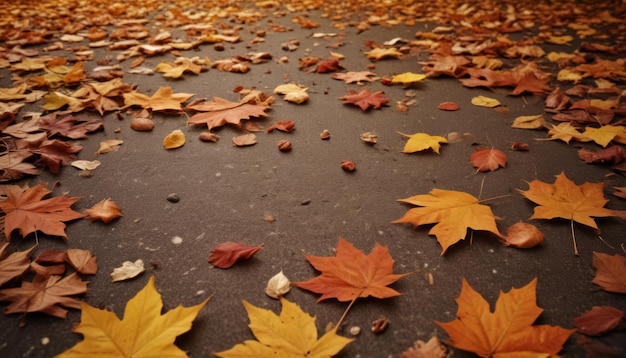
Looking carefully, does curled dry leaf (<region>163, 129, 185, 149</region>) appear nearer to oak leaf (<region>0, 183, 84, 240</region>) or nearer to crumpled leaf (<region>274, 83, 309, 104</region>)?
oak leaf (<region>0, 183, 84, 240</region>)

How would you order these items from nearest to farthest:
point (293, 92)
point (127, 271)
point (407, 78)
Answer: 1. point (127, 271)
2. point (293, 92)
3. point (407, 78)

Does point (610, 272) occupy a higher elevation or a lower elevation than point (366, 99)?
lower

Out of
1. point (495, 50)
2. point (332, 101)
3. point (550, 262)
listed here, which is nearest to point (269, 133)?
point (332, 101)

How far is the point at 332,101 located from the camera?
218 cm

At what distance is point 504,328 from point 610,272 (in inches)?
18.5

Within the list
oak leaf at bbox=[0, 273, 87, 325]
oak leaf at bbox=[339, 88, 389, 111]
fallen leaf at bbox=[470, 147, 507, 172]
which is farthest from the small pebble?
fallen leaf at bbox=[470, 147, 507, 172]

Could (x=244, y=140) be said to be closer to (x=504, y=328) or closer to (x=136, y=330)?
(x=136, y=330)

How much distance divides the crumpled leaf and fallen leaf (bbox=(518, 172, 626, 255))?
1.31m

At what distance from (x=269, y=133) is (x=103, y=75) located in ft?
4.73

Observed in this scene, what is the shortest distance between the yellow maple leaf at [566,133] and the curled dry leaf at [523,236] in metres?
0.76

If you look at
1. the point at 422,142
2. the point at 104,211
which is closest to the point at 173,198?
the point at 104,211

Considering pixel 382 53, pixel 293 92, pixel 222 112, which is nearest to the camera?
pixel 222 112

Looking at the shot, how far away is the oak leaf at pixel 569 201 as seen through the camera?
4.02 ft

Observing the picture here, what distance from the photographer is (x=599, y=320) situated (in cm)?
91
